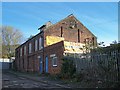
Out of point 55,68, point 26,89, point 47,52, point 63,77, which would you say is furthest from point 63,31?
point 26,89

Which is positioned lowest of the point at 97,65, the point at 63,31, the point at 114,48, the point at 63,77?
the point at 63,77

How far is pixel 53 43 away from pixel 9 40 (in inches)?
1489

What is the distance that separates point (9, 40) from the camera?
223ft

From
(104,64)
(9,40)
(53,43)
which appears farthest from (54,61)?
(9,40)

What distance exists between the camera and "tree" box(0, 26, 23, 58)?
2652 inches

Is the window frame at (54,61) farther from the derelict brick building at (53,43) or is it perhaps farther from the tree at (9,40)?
the tree at (9,40)

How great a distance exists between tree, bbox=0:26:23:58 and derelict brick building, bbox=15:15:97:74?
27070 mm

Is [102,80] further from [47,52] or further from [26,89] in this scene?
[47,52]

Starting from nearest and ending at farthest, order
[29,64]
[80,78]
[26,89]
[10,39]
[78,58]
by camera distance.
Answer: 1. [26,89]
2. [80,78]
3. [78,58]
4. [29,64]
5. [10,39]

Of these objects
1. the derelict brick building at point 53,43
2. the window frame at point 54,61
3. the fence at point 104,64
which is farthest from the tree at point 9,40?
the fence at point 104,64

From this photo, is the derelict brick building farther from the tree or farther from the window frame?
the tree

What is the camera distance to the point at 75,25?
3638cm

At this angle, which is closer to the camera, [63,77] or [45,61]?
[63,77]

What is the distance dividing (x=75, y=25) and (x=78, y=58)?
1673 cm
